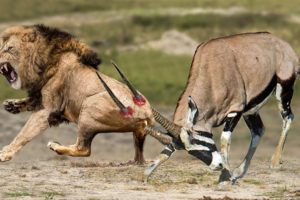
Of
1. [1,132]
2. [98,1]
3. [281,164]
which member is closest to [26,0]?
[98,1]

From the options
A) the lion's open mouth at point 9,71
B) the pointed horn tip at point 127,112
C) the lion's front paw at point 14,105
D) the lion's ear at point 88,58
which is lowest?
the pointed horn tip at point 127,112

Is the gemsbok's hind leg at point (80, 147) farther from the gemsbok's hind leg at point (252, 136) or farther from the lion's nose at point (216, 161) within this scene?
the gemsbok's hind leg at point (252, 136)

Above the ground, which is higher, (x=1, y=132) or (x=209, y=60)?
(x=209, y=60)

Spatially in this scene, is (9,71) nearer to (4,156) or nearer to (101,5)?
(4,156)

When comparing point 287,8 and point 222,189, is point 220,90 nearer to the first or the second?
point 222,189

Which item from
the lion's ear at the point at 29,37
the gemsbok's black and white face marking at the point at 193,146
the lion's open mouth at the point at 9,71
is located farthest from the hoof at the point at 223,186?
the lion's ear at the point at 29,37

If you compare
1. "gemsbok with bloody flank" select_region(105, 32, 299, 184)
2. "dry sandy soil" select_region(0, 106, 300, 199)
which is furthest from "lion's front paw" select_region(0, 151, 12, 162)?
"gemsbok with bloody flank" select_region(105, 32, 299, 184)

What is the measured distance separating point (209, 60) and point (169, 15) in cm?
3577

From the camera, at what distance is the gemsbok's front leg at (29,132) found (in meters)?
15.1

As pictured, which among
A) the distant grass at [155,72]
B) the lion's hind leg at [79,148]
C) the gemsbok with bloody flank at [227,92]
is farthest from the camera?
the distant grass at [155,72]

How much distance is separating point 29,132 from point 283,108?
151 inches

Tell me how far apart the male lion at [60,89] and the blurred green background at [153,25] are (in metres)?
15.5

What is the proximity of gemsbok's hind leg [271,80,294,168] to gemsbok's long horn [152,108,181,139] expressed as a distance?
2.90 meters

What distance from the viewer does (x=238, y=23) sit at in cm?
4831
